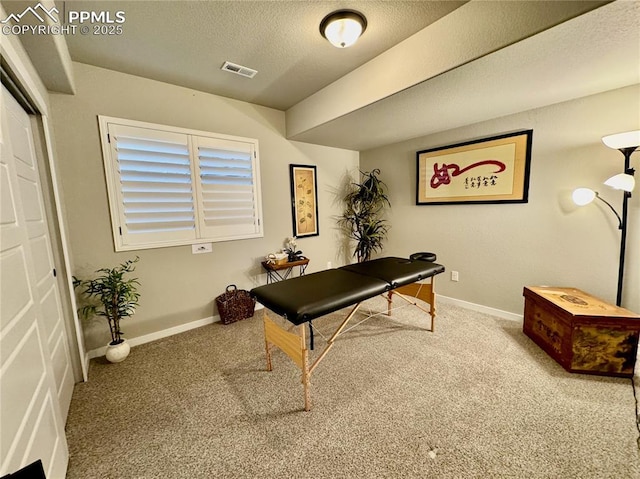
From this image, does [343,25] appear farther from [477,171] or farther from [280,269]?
[280,269]

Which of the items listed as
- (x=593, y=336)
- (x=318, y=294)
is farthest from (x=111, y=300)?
(x=593, y=336)

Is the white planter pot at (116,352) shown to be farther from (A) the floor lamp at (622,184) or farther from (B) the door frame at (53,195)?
(A) the floor lamp at (622,184)

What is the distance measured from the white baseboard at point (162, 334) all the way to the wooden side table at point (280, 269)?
781 mm

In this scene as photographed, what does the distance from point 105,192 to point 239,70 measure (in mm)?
1611

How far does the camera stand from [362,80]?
2160 millimetres

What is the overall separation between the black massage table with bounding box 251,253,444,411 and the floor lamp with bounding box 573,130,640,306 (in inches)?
51.0

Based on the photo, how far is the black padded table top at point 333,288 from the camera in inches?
58.8

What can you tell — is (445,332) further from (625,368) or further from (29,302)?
(29,302)

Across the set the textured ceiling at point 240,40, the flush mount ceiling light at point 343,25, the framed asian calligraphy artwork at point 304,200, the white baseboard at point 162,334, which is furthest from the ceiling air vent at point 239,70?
the white baseboard at point 162,334

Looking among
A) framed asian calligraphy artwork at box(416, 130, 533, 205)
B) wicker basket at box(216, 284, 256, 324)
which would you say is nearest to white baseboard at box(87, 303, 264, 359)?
wicker basket at box(216, 284, 256, 324)

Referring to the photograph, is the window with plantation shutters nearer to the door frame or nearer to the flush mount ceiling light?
the door frame

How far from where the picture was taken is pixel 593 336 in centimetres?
174

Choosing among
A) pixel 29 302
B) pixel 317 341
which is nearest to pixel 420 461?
pixel 317 341

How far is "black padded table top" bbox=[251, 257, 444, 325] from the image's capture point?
1492 millimetres
